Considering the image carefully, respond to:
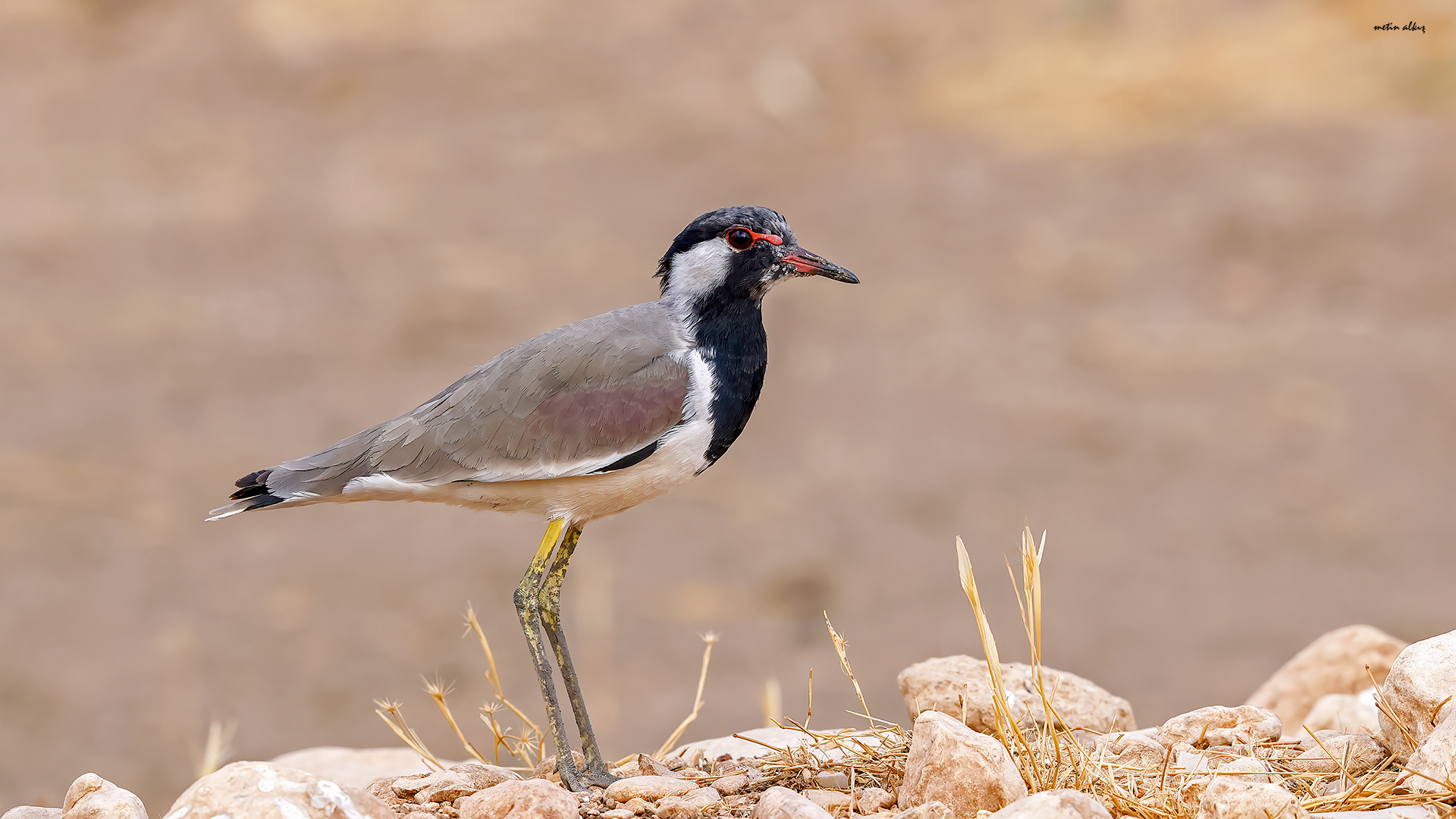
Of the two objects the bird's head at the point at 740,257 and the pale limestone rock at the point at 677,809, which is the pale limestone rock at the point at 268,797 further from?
the bird's head at the point at 740,257

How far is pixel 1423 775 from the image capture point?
123 inches

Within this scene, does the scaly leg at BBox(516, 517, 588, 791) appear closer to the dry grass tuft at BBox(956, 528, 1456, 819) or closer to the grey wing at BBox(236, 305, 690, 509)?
the grey wing at BBox(236, 305, 690, 509)

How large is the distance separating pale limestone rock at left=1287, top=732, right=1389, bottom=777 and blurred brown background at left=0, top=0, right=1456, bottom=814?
19.8 ft

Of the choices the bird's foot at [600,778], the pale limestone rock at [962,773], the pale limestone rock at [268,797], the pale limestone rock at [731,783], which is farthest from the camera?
the bird's foot at [600,778]

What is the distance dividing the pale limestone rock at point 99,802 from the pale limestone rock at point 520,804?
0.89 m

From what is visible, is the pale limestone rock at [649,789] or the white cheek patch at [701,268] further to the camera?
the white cheek patch at [701,268]

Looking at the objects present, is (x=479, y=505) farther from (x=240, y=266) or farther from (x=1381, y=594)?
(x=240, y=266)

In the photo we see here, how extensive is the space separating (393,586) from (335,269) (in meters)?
4.57

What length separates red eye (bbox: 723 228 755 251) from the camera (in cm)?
466

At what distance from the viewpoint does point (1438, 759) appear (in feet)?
10.8

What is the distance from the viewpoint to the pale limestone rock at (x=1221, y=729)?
393cm

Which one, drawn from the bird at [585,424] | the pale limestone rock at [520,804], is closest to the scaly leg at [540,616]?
the bird at [585,424]

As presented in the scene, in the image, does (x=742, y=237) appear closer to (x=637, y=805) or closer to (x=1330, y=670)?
(x=637, y=805)

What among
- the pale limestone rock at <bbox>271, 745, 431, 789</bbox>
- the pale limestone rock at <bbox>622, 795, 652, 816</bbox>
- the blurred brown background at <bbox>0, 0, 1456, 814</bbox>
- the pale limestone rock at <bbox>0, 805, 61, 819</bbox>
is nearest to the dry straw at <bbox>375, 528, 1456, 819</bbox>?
the pale limestone rock at <bbox>622, 795, 652, 816</bbox>
